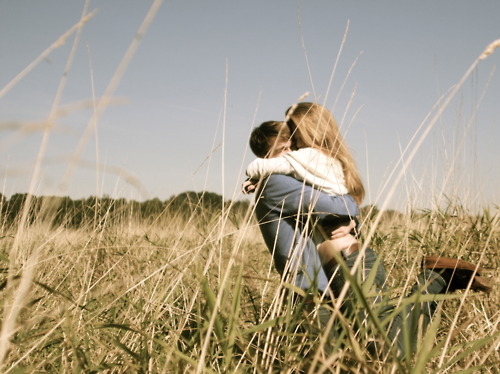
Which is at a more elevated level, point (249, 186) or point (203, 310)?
point (249, 186)

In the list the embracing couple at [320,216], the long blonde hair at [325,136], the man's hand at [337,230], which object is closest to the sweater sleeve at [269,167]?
the embracing couple at [320,216]

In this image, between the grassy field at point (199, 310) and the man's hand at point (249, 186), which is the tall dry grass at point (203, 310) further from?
the man's hand at point (249, 186)

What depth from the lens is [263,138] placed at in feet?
6.60

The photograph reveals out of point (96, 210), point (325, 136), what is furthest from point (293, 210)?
point (96, 210)

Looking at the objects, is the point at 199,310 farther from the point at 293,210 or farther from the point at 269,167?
the point at 269,167

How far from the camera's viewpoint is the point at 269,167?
1.72 metres

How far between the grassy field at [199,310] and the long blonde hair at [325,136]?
0.76 feet

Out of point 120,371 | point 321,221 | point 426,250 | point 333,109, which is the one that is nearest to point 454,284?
point 426,250

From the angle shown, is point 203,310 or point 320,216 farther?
point 320,216

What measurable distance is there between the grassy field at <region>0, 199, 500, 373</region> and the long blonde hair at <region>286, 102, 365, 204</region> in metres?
0.23

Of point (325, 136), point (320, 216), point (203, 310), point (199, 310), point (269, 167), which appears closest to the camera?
point (199, 310)

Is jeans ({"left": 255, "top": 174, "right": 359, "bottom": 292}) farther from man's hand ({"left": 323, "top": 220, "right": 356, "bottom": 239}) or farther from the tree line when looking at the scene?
the tree line

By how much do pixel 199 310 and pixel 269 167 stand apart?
893mm

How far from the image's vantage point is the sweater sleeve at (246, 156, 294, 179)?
168cm
